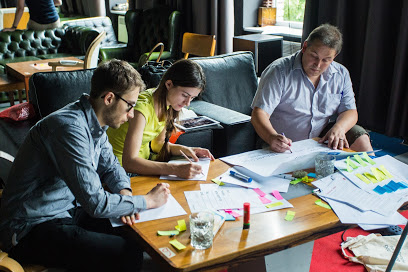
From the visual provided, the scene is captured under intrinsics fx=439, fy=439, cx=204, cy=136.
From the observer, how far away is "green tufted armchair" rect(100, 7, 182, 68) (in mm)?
5461

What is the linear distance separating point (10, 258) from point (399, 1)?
322 centimetres

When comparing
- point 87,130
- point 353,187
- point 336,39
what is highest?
point 336,39

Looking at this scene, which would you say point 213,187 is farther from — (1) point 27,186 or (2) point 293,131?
(2) point 293,131

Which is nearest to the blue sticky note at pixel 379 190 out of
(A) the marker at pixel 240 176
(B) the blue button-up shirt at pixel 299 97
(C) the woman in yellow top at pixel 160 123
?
(A) the marker at pixel 240 176

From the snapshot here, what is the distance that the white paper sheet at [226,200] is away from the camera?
1.49 m

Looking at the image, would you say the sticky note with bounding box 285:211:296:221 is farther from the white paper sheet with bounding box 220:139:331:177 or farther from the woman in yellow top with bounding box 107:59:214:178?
the woman in yellow top with bounding box 107:59:214:178

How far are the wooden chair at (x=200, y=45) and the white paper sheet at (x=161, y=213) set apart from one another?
2724 mm

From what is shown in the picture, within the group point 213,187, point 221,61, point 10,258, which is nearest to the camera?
point 10,258

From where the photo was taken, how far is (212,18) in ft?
16.5

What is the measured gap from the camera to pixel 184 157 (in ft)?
6.45

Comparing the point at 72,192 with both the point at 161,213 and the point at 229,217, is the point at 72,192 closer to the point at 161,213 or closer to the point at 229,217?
the point at 161,213

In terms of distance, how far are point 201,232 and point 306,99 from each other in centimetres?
148

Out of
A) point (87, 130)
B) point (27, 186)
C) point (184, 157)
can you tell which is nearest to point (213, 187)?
point (184, 157)

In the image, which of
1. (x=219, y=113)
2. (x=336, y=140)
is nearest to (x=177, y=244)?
(x=336, y=140)
